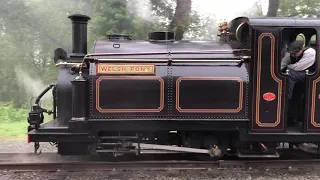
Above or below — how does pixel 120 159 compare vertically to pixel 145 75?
below

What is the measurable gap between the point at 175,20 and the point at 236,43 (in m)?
4.19

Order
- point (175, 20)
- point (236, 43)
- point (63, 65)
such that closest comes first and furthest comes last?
point (63, 65)
point (236, 43)
point (175, 20)

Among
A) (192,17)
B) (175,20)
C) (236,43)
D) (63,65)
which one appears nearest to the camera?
(63,65)

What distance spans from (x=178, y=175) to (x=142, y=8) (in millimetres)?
8142

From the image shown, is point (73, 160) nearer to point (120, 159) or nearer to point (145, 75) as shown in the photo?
point (120, 159)

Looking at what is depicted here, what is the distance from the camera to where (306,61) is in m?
5.26

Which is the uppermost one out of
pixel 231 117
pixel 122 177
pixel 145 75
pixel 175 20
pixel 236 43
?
pixel 175 20

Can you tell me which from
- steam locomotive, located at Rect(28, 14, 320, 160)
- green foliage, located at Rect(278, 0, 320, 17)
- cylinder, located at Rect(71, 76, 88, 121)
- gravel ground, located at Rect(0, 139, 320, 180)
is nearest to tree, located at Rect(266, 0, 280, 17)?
green foliage, located at Rect(278, 0, 320, 17)

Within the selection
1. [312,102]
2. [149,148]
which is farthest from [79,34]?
[312,102]

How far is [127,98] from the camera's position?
196 inches

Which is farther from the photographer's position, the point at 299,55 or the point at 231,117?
the point at 299,55

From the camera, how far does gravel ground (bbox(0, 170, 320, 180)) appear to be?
16.4 feet

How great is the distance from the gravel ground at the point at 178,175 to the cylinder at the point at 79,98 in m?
0.84

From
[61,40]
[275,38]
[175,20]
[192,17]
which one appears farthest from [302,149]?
[61,40]
